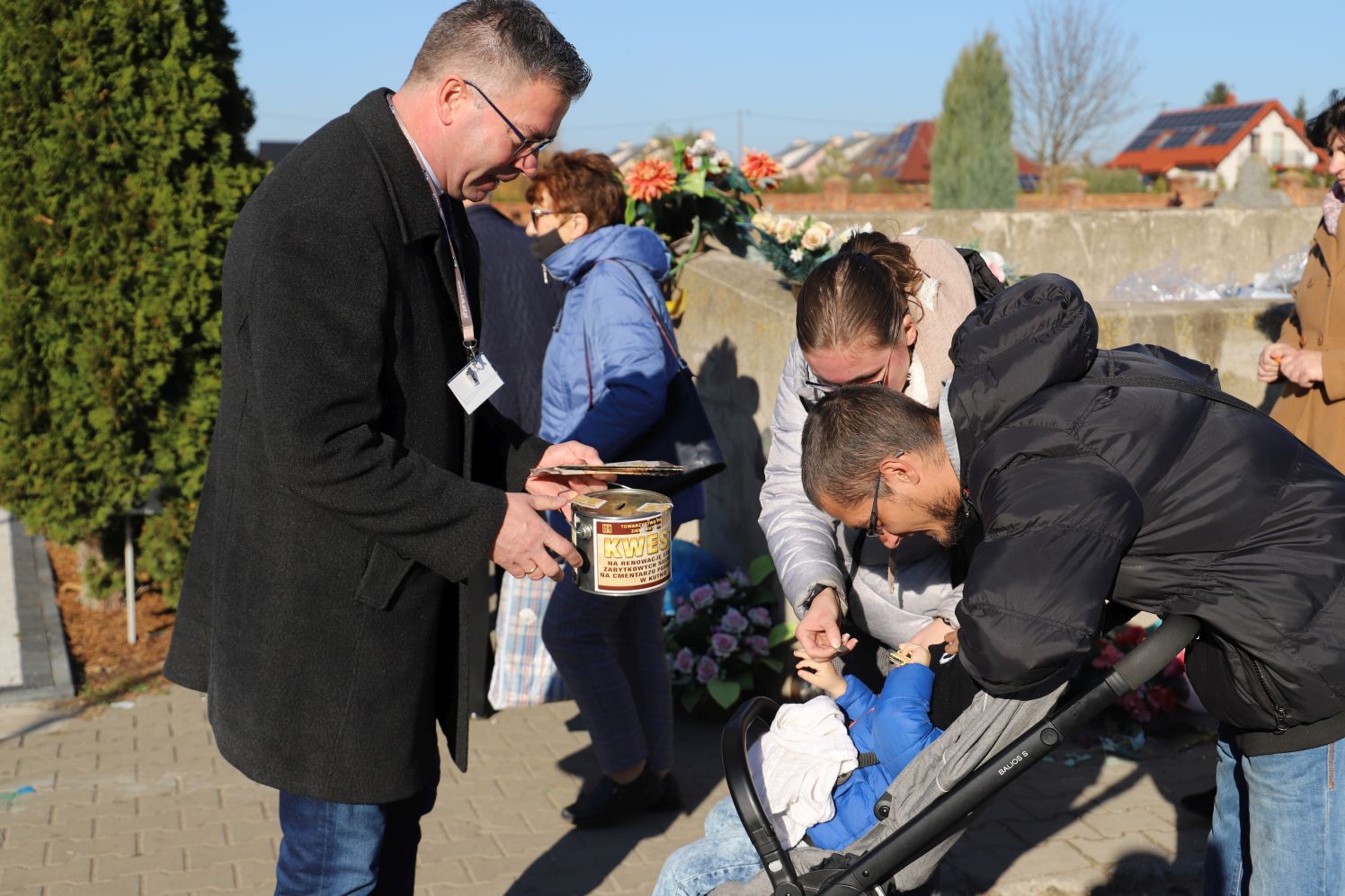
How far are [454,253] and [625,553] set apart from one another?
27.6 inches

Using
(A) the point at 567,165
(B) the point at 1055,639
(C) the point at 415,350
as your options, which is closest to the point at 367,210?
(C) the point at 415,350

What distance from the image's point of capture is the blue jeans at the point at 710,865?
8.28ft

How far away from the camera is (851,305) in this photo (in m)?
2.81

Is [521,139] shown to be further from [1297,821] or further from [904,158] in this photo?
[904,158]

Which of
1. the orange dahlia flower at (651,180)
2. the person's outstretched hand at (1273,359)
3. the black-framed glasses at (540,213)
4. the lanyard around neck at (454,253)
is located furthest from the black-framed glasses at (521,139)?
the orange dahlia flower at (651,180)

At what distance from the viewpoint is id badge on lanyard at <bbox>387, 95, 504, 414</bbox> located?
249 cm

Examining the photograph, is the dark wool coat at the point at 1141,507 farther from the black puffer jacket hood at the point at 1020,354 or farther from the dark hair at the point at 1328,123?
the dark hair at the point at 1328,123

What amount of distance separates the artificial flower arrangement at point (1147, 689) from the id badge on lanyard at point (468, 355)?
9.96 ft

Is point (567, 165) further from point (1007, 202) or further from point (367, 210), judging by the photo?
point (1007, 202)

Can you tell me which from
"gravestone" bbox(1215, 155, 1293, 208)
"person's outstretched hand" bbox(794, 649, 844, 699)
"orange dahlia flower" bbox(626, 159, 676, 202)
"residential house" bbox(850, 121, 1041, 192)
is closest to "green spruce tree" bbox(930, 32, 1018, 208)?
"gravestone" bbox(1215, 155, 1293, 208)

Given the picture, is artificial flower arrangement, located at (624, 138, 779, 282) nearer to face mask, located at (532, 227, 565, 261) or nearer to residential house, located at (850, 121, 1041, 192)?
face mask, located at (532, 227, 565, 261)

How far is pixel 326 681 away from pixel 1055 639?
1331 mm

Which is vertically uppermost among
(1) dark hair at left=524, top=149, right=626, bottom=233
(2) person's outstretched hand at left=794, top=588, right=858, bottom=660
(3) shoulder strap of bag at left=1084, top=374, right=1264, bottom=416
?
(1) dark hair at left=524, top=149, right=626, bottom=233

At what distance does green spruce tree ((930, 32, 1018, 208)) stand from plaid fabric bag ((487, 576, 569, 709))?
776 inches
